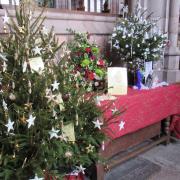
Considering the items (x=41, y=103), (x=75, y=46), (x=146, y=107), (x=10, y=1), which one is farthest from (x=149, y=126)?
(x=10, y=1)

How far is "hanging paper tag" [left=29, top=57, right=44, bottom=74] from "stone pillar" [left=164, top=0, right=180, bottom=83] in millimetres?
2387

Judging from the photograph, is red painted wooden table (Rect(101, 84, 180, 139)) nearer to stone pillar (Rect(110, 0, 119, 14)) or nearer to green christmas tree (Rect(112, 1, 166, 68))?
green christmas tree (Rect(112, 1, 166, 68))

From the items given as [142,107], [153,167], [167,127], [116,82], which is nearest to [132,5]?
[116,82]

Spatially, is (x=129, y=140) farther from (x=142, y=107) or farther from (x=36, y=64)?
(x=36, y=64)

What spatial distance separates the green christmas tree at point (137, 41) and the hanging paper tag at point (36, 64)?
1.38 meters

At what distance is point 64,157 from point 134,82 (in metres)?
1.55

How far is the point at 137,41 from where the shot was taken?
2.65 meters

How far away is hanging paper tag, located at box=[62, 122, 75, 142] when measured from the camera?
157cm

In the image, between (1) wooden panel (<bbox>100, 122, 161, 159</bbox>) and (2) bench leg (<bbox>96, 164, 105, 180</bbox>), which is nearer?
(2) bench leg (<bbox>96, 164, 105, 180</bbox>)

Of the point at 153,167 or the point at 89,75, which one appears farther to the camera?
the point at 153,167

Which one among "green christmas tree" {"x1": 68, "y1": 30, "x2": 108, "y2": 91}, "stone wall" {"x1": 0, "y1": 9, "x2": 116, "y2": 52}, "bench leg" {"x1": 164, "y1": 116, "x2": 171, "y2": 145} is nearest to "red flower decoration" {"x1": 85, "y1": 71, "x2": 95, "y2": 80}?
"green christmas tree" {"x1": 68, "y1": 30, "x2": 108, "y2": 91}

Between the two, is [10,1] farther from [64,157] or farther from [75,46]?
[64,157]

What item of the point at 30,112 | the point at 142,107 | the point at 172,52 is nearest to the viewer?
the point at 30,112

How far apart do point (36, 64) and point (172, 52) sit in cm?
245
